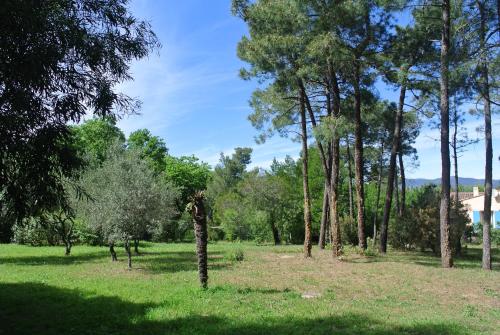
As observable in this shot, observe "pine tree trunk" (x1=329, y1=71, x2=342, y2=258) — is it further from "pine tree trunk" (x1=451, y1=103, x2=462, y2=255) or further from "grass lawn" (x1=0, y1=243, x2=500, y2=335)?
"pine tree trunk" (x1=451, y1=103, x2=462, y2=255)

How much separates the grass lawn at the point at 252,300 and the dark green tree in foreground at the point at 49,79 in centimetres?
297

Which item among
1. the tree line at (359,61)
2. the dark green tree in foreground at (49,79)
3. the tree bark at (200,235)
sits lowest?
the tree bark at (200,235)

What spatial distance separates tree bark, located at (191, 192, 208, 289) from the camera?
37.6ft

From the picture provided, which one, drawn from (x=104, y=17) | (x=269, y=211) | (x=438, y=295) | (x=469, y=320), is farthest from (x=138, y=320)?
(x=269, y=211)

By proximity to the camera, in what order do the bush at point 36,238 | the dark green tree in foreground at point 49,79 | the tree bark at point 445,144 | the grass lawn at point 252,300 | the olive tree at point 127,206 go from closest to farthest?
1. the dark green tree in foreground at point 49,79
2. the grass lawn at point 252,300
3. the olive tree at point 127,206
4. the tree bark at point 445,144
5. the bush at point 36,238

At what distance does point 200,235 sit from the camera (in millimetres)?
11516

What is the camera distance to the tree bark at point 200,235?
11.5 m

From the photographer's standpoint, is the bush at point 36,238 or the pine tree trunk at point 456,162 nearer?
the pine tree trunk at point 456,162

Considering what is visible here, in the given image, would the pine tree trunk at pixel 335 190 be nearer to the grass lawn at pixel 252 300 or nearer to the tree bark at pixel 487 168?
the grass lawn at pixel 252 300

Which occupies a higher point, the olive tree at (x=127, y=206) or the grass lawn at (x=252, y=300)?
the olive tree at (x=127, y=206)

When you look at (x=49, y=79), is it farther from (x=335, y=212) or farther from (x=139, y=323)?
(x=335, y=212)

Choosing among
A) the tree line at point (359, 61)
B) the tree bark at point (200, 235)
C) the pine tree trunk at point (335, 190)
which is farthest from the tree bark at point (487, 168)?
the tree bark at point (200, 235)

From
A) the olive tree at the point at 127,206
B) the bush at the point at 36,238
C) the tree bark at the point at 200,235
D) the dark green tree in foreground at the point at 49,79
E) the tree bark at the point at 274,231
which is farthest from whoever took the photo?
the tree bark at the point at 274,231

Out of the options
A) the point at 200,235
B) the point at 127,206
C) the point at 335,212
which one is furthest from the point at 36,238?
the point at 200,235
